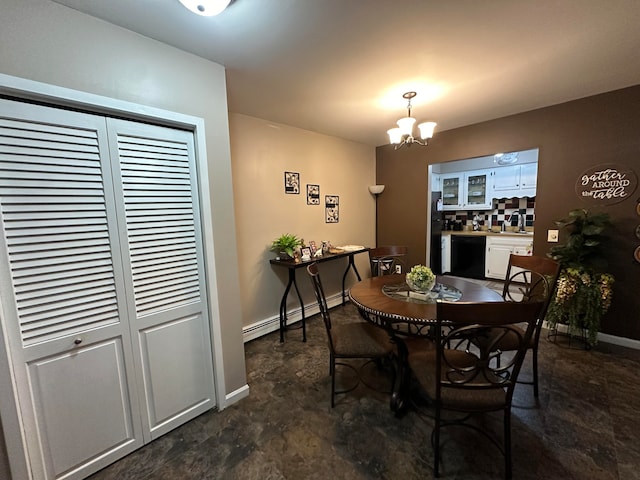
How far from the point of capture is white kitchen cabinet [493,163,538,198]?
433cm

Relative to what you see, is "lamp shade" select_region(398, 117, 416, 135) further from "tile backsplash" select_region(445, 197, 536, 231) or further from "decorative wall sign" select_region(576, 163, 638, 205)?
"tile backsplash" select_region(445, 197, 536, 231)

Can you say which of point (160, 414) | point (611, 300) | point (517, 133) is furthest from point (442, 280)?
point (160, 414)

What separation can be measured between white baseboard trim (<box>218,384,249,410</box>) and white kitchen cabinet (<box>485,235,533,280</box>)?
175 inches

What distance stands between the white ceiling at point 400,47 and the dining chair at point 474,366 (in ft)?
5.00

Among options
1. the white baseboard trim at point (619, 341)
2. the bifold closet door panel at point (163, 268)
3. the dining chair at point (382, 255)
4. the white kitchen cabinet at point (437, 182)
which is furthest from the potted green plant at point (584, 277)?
the bifold closet door panel at point (163, 268)

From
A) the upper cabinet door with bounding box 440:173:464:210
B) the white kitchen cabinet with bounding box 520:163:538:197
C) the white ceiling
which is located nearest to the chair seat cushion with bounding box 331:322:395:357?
the white ceiling

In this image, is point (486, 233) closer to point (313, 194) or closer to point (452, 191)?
point (452, 191)

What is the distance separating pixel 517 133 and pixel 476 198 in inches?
90.7

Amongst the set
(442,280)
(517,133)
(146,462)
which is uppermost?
(517,133)

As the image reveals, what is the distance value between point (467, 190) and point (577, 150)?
8.33ft

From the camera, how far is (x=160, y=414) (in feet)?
5.37

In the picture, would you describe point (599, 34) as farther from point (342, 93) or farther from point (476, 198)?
point (476, 198)

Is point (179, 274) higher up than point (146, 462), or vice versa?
point (179, 274)

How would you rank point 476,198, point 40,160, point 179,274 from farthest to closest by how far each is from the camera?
point 476,198
point 179,274
point 40,160
